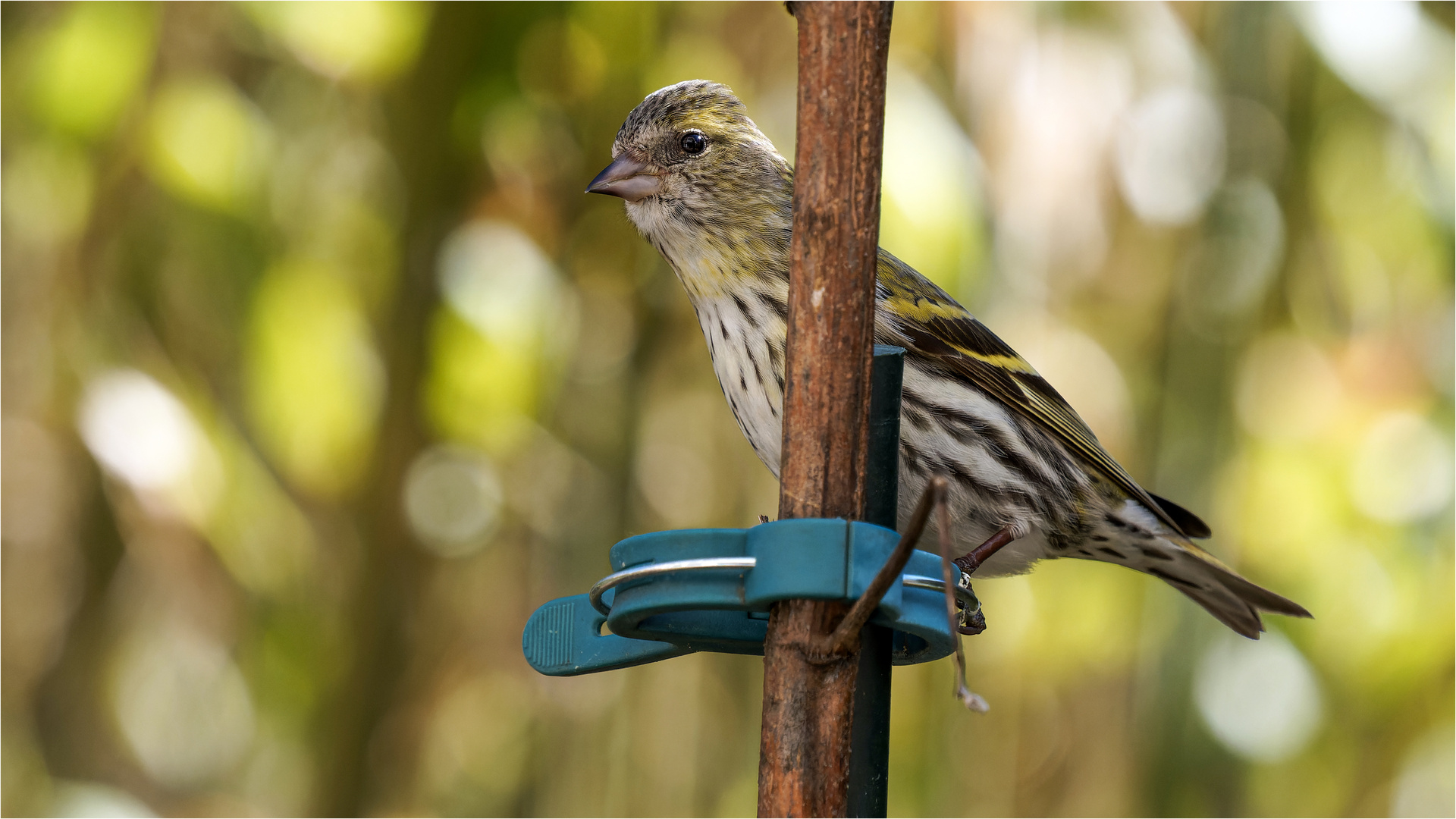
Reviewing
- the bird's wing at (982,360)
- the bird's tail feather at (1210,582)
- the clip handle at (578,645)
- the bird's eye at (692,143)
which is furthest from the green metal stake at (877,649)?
the bird's tail feather at (1210,582)

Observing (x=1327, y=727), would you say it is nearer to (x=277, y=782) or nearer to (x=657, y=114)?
(x=657, y=114)

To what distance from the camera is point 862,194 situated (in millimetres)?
1597

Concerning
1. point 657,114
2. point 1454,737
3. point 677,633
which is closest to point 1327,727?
point 1454,737

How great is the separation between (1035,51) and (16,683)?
3.48 m

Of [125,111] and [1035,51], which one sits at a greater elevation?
[1035,51]

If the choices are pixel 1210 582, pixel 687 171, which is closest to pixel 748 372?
pixel 687 171

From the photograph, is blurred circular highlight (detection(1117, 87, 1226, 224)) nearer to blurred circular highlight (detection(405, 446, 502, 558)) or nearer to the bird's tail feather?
the bird's tail feather

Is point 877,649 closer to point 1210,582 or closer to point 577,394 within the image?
point 1210,582

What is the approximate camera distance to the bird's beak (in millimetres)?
2816

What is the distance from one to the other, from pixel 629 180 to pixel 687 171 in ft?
0.41

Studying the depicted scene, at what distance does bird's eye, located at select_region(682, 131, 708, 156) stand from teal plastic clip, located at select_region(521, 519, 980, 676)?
141 cm

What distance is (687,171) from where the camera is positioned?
2863mm

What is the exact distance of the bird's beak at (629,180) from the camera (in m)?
2.82

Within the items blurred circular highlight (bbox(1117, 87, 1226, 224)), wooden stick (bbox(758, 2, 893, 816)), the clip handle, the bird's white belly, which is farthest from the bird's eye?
blurred circular highlight (bbox(1117, 87, 1226, 224))
